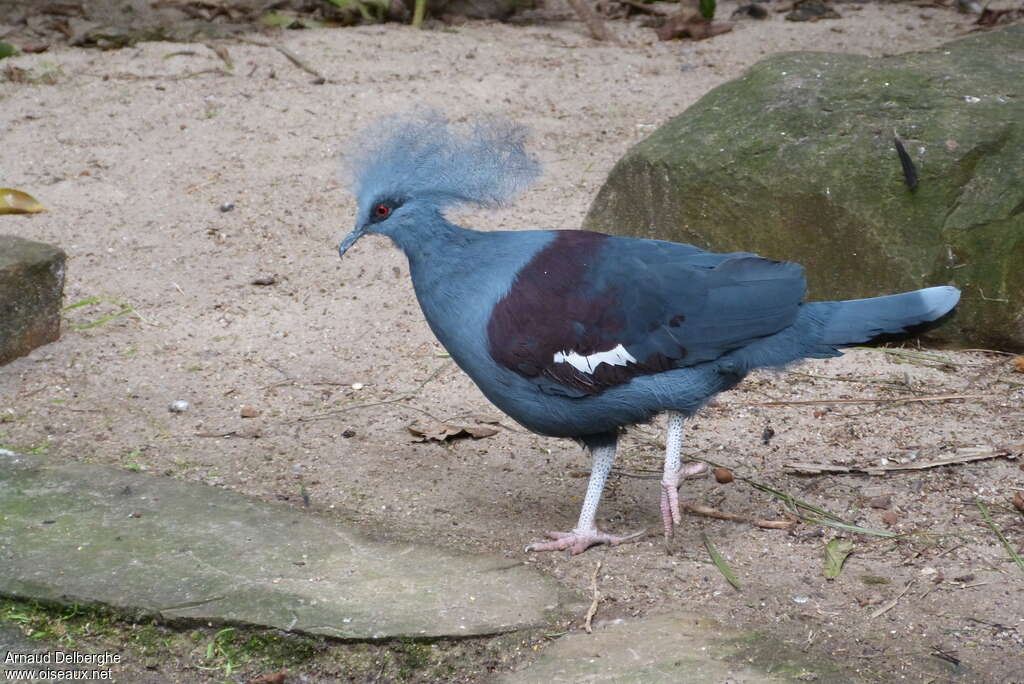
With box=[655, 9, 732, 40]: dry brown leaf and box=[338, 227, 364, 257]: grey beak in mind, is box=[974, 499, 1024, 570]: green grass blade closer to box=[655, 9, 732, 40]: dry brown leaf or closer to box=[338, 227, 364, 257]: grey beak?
box=[338, 227, 364, 257]: grey beak

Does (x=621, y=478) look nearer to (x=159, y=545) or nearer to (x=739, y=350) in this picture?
(x=739, y=350)

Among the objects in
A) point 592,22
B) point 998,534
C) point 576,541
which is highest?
point 592,22

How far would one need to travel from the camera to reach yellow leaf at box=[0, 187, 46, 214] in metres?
5.45

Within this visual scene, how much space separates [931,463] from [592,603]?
1.27 m

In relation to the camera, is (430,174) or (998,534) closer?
(430,174)

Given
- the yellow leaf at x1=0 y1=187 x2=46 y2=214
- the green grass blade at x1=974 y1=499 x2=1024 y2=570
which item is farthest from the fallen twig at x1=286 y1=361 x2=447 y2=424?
the yellow leaf at x1=0 y1=187 x2=46 y2=214

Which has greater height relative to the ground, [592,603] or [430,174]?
[430,174]

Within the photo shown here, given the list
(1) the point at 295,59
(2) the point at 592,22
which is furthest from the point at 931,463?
(2) the point at 592,22

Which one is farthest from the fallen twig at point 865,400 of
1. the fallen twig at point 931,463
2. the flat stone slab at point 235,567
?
the flat stone slab at point 235,567

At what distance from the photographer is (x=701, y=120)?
15.8ft

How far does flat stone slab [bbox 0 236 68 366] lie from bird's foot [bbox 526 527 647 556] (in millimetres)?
2170

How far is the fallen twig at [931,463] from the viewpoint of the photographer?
3641 mm

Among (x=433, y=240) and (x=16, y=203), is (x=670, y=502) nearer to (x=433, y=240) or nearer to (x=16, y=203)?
(x=433, y=240)

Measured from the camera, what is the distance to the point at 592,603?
3.02m
